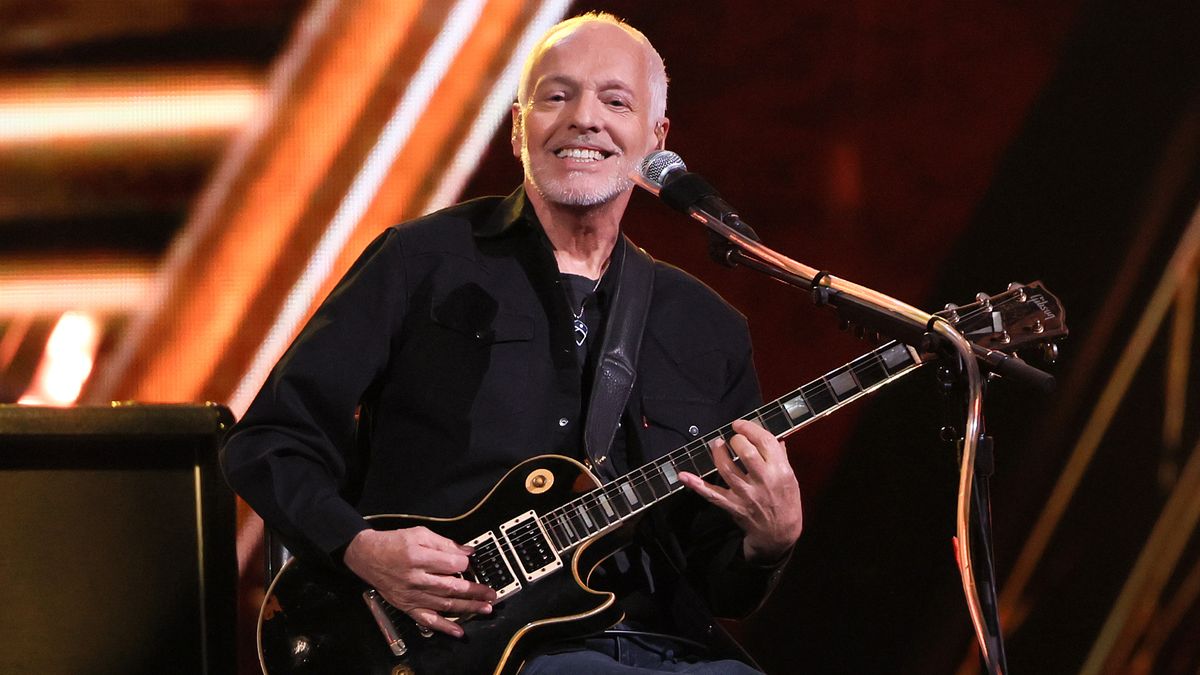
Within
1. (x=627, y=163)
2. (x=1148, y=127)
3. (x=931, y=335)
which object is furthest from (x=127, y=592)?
(x=1148, y=127)

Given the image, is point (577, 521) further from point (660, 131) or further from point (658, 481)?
point (660, 131)

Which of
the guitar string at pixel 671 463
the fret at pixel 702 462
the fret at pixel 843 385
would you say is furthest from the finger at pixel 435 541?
the fret at pixel 843 385

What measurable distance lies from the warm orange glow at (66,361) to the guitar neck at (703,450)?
1279 mm

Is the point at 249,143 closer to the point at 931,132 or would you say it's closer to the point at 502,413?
the point at 502,413

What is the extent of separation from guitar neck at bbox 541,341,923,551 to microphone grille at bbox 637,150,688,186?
439 mm

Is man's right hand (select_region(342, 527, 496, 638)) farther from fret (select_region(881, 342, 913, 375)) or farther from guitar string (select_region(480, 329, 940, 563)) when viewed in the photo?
fret (select_region(881, 342, 913, 375))

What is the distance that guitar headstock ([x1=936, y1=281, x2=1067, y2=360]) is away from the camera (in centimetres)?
181

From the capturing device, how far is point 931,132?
2.93 meters

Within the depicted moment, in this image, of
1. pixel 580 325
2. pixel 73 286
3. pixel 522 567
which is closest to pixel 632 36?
pixel 580 325

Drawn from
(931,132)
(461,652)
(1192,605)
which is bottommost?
(1192,605)

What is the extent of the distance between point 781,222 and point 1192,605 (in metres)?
1.28

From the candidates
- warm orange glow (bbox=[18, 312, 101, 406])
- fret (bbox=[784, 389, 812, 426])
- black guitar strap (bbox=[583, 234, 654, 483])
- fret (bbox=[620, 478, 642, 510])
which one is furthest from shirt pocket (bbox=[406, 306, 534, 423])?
warm orange glow (bbox=[18, 312, 101, 406])

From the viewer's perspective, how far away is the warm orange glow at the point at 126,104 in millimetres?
2705

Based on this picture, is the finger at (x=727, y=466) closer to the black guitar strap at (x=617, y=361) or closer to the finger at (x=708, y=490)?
the finger at (x=708, y=490)
